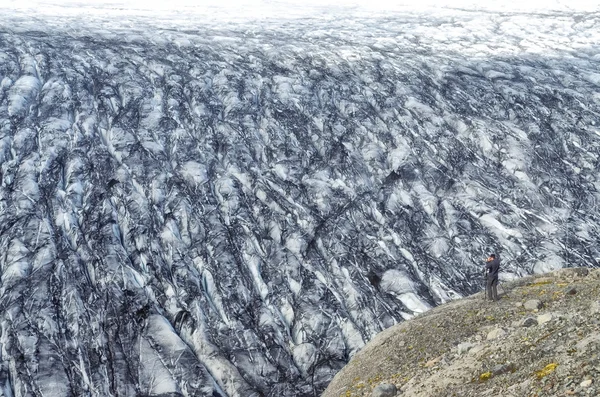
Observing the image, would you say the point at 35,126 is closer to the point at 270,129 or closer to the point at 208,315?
the point at 270,129

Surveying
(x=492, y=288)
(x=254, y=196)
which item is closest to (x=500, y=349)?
(x=492, y=288)

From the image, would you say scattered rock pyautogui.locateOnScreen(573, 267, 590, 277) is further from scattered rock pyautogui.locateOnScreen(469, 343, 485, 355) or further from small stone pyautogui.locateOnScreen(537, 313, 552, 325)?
scattered rock pyautogui.locateOnScreen(469, 343, 485, 355)

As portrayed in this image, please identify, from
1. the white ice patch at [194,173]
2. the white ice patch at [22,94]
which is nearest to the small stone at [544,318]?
the white ice patch at [194,173]

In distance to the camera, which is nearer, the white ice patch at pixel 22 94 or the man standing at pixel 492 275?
the man standing at pixel 492 275

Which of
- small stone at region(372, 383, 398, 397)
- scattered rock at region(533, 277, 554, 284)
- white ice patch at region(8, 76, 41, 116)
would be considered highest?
white ice patch at region(8, 76, 41, 116)

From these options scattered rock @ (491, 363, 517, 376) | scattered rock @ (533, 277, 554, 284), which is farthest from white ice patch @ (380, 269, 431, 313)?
scattered rock @ (491, 363, 517, 376)

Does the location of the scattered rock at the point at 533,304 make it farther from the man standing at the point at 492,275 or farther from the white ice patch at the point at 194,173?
the white ice patch at the point at 194,173

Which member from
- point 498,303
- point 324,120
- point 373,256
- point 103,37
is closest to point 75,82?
point 103,37
